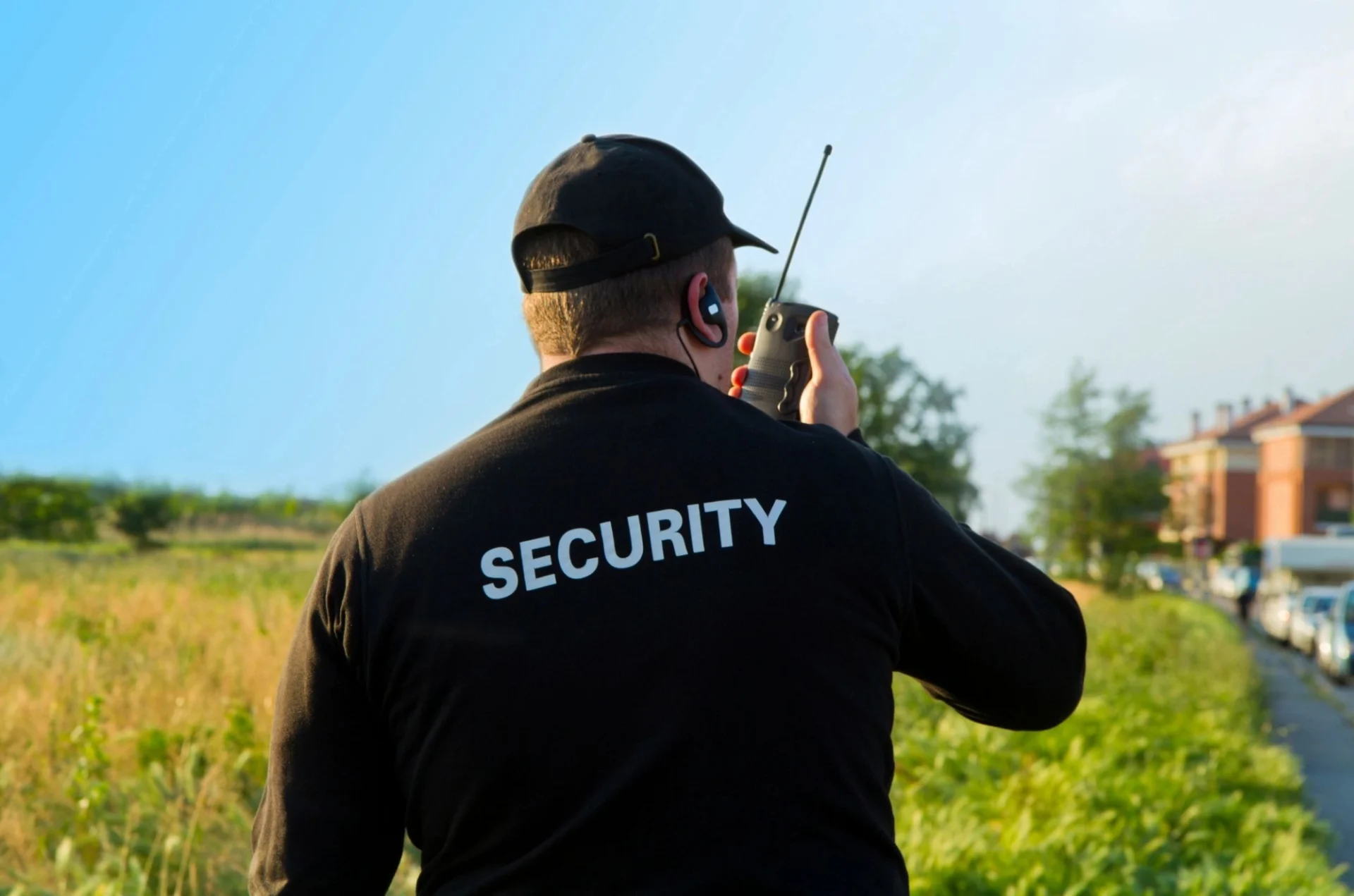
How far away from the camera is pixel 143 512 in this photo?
121 ft


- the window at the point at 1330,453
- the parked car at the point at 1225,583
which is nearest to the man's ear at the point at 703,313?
the parked car at the point at 1225,583

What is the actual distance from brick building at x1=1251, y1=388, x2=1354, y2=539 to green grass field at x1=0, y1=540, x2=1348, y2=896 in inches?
2729

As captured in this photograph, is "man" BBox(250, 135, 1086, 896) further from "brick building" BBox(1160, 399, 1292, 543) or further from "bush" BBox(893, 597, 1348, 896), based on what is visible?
"brick building" BBox(1160, 399, 1292, 543)

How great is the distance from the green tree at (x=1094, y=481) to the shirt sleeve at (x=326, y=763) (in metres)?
39.1

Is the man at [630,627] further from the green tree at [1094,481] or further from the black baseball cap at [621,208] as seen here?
the green tree at [1094,481]

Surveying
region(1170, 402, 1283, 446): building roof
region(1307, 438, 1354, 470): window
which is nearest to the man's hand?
region(1307, 438, 1354, 470): window

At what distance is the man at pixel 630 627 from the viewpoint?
5.23 ft

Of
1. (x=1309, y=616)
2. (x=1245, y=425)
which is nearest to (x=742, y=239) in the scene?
(x=1309, y=616)

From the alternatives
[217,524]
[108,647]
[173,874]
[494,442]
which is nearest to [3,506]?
[217,524]

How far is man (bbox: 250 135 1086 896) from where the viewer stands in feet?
5.23

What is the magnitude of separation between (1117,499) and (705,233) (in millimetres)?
39502

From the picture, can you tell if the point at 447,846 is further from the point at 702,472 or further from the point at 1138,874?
the point at 1138,874

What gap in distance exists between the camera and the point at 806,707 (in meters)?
1.63

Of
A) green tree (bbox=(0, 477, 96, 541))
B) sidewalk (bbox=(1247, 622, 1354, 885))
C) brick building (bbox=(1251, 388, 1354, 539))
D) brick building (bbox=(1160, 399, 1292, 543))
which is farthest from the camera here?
brick building (bbox=(1160, 399, 1292, 543))
